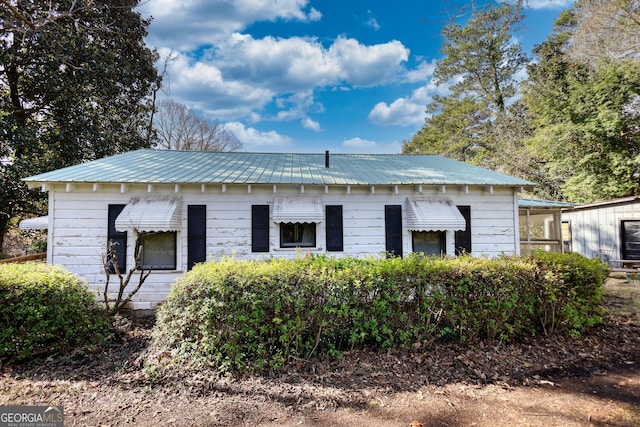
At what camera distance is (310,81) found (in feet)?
53.3

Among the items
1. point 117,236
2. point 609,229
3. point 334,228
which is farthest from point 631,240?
point 117,236

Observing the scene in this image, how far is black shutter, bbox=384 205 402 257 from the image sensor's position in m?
7.84

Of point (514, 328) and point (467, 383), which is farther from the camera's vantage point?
point (514, 328)

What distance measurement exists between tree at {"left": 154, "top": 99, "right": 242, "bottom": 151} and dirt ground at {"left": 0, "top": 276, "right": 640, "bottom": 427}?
24.0m

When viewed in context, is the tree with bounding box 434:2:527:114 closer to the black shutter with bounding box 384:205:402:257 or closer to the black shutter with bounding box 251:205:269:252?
the black shutter with bounding box 384:205:402:257

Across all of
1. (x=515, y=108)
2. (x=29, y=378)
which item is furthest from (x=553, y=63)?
(x=29, y=378)

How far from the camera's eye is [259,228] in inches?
298

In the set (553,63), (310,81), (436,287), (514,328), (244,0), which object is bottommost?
A: (514,328)

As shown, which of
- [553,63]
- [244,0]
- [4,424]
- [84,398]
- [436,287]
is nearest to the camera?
[4,424]

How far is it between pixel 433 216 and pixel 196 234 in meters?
5.95

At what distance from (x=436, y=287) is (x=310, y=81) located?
14642 mm

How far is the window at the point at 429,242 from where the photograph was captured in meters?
8.06

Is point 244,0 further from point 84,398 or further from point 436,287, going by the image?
point 84,398

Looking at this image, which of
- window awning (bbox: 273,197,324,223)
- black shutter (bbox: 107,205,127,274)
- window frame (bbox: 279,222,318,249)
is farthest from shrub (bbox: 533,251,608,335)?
black shutter (bbox: 107,205,127,274)
